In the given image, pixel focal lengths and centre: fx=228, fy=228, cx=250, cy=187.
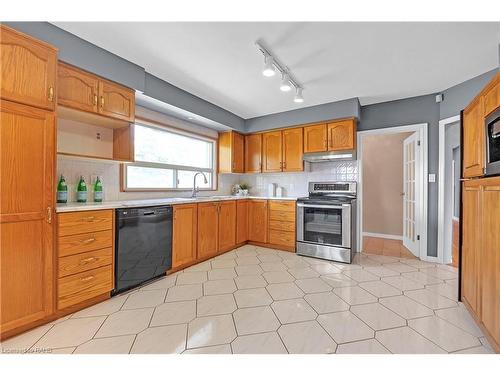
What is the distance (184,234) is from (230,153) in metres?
1.77

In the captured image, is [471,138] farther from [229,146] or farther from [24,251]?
[24,251]

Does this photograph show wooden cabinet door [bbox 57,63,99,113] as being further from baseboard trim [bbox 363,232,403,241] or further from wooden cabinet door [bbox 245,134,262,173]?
baseboard trim [bbox 363,232,403,241]

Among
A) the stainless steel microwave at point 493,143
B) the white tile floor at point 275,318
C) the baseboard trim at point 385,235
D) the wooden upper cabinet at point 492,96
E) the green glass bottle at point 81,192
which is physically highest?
the wooden upper cabinet at point 492,96

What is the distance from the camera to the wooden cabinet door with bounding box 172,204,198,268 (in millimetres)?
2730

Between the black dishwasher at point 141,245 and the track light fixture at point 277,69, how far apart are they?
5.91 ft

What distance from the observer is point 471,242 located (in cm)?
179

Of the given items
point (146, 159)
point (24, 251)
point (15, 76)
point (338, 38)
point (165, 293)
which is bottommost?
point (165, 293)

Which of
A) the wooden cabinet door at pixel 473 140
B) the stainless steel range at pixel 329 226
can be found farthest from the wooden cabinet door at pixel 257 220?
the wooden cabinet door at pixel 473 140

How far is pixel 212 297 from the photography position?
2.13m

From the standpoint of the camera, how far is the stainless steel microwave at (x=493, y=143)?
1421 mm

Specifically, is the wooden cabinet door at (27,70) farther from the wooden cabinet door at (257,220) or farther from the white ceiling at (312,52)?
the wooden cabinet door at (257,220)
